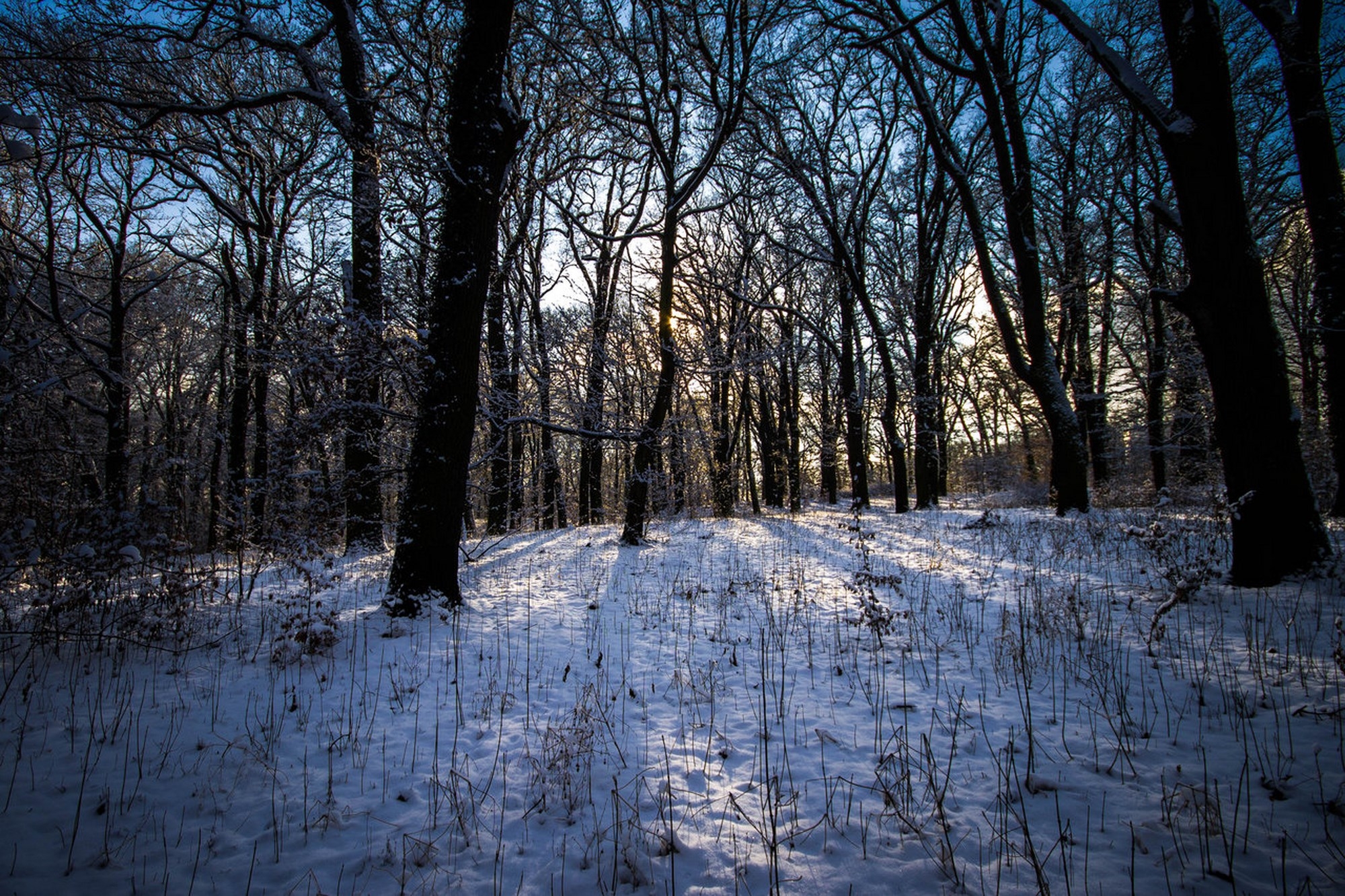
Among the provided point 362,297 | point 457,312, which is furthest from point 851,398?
point 362,297

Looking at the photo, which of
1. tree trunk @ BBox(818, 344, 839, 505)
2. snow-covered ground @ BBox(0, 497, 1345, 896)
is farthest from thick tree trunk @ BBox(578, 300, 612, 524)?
tree trunk @ BBox(818, 344, 839, 505)

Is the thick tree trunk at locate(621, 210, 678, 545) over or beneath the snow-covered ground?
over

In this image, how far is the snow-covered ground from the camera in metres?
1.93

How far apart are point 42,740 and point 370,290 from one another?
6.28 m

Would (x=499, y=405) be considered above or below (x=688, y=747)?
above

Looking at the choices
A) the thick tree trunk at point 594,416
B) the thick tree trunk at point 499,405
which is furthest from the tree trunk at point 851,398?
the thick tree trunk at point 499,405

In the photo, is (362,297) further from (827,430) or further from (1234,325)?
(827,430)

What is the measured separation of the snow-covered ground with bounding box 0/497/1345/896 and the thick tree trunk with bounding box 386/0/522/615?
27.4 inches

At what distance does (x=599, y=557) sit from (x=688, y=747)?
6721 millimetres

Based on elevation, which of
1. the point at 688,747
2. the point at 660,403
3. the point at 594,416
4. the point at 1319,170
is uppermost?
the point at 1319,170

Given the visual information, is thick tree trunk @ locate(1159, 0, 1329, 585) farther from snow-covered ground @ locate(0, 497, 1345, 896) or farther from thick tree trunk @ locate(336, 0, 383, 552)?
thick tree trunk @ locate(336, 0, 383, 552)

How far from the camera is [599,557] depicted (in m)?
9.38

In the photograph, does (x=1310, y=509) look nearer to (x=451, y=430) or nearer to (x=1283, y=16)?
(x=1283, y=16)

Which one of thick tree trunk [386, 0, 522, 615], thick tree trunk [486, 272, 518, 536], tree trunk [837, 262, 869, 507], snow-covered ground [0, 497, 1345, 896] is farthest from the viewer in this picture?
tree trunk [837, 262, 869, 507]
